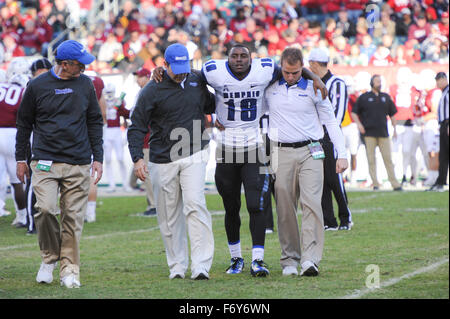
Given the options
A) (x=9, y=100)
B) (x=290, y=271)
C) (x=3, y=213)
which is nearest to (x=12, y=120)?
(x=9, y=100)

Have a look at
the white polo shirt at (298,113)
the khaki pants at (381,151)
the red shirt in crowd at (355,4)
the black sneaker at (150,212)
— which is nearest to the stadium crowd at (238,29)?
the red shirt in crowd at (355,4)

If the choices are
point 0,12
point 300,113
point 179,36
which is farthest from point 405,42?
point 300,113

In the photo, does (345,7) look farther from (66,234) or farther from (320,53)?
(66,234)

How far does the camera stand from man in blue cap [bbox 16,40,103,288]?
23.4ft

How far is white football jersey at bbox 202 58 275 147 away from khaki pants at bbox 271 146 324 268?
1.20 ft

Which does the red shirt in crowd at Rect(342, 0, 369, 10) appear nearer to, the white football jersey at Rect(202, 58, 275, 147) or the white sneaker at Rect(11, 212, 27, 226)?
the white sneaker at Rect(11, 212, 27, 226)

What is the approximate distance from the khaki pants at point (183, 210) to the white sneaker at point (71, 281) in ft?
2.90

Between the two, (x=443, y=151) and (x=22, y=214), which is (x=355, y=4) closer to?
(x=443, y=151)

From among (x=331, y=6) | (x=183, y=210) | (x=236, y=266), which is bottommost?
(x=236, y=266)

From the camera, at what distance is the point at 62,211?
7.29 m

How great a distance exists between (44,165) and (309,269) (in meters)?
2.45

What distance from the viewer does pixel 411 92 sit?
19.5m

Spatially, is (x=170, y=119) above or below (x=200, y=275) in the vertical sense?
above

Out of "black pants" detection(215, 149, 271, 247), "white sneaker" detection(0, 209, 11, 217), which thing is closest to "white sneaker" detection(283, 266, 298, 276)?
"black pants" detection(215, 149, 271, 247)
